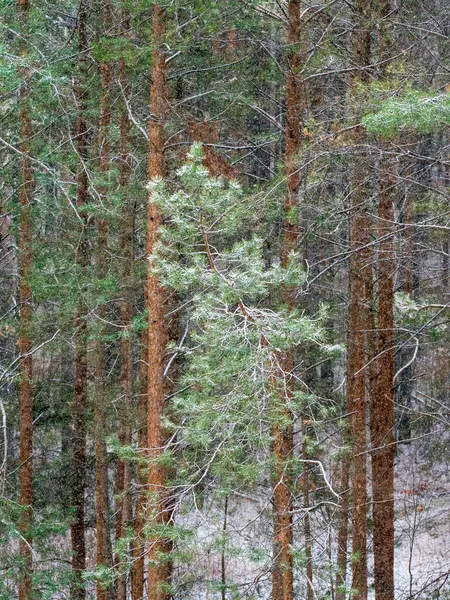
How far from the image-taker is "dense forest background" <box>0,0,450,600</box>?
756 centimetres

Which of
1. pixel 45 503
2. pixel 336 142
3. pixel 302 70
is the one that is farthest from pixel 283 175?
pixel 45 503

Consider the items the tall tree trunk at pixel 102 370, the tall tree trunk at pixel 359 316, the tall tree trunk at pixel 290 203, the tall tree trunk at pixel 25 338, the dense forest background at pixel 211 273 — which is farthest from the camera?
the tall tree trunk at pixel 102 370

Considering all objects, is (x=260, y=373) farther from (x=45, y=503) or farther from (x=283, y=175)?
(x=45, y=503)

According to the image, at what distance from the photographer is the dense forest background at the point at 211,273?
7559 mm

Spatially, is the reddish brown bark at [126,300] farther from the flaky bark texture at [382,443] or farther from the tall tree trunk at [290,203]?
the flaky bark texture at [382,443]

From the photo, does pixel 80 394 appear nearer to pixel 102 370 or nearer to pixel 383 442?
pixel 102 370

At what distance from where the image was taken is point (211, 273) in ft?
24.2

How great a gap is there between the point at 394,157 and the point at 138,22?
3.57 meters

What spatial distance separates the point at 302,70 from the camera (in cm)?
1038

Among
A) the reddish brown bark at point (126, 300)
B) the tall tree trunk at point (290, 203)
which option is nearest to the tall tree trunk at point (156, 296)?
the tall tree trunk at point (290, 203)

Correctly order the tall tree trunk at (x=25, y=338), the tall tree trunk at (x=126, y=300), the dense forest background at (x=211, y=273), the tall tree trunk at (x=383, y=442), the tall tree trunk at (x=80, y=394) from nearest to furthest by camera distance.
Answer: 1. the dense forest background at (x=211, y=273)
2. the tall tree trunk at (x=383, y=442)
3. the tall tree trunk at (x=25, y=338)
4. the tall tree trunk at (x=126, y=300)
5. the tall tree trunk at (x=80, y=394)

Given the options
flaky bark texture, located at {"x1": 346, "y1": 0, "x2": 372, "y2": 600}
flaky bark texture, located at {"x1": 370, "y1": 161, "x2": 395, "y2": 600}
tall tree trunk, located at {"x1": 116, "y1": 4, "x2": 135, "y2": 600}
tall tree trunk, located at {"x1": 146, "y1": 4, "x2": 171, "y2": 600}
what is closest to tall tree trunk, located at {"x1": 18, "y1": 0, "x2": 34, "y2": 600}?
tall tree trunk, located at {"x1": 116, "y1": 4, "x2": 135, "y2": 600}

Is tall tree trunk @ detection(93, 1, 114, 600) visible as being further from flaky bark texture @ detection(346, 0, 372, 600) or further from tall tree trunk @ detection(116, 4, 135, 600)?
flaky bark texture @ detection(346, 0, 372, 600)

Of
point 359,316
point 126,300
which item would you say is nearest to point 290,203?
point 359,316
